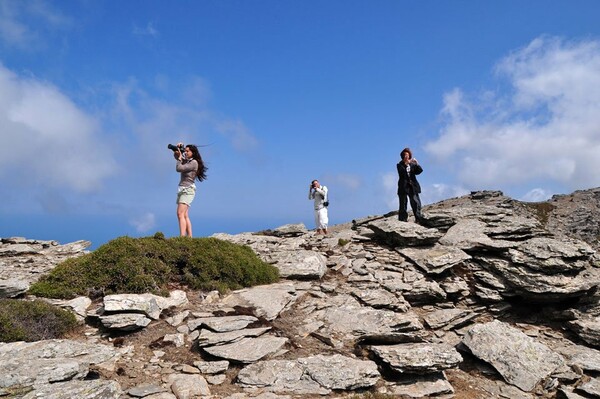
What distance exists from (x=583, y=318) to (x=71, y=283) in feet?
61.9

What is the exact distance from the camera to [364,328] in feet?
40.4

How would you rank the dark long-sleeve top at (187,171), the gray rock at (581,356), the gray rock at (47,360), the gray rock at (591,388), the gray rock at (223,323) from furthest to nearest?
the dark long-sleeve top at (187,171)
the gray rock at (581,356)
the gray rock at (591,388)
the gray rock at (223,323)
the gray rock at (47,360)

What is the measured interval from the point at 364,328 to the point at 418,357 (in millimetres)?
2275

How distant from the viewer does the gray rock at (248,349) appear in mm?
9805

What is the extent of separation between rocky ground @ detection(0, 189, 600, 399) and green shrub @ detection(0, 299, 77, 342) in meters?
0.54

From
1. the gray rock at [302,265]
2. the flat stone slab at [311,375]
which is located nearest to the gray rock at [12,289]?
the flat stone slab at [311,375]

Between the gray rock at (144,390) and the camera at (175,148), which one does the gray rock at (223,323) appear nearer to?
the gray rock at (144,390)

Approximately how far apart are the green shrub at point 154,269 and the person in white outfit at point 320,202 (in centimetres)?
1039

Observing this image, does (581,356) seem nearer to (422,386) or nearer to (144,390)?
(422,386)

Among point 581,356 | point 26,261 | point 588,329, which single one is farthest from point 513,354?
point 26,261

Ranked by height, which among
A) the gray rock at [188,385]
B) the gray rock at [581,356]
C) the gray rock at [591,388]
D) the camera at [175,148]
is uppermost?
the camera at [175,148]

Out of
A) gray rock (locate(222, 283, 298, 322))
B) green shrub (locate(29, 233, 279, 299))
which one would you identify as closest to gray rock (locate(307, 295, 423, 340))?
gray rock (locate(222, 283, 298, 322))

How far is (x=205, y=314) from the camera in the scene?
39.3 feet

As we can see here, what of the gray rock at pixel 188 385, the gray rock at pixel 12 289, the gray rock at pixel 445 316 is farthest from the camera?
the gray rock at pixel 445 316
